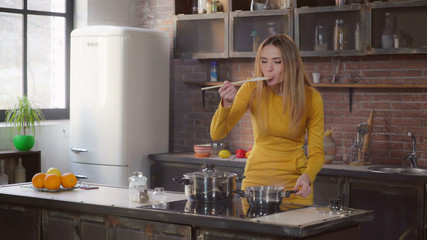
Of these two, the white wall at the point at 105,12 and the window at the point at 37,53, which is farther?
the white wall at the point at 105,12

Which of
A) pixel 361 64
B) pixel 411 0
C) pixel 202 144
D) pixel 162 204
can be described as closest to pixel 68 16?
pixel 202 144

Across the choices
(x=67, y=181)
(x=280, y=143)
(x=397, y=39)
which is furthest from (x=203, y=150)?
(x=280, y=143)

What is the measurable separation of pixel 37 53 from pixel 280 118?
3.47m

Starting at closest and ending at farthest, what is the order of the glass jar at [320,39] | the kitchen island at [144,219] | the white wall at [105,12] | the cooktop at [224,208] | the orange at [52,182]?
1. the kitchen island at [144,219]
2. the cooktop at [224,208]
3. the orange at [52,182]
4. the glass jar at [320,39]
5. the white wall at [105,12]

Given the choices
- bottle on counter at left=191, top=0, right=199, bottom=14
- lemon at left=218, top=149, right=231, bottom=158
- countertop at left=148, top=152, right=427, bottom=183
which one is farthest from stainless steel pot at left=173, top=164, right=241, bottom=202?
bottle on counter at left=191, top=0, right=199, bottom=14

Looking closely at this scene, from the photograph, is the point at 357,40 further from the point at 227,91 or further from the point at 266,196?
the point at 266,196

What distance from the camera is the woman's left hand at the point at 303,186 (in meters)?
3.42

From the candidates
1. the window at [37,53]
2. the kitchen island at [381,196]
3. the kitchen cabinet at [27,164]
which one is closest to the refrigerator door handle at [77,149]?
the kitchen cabinet at [27,164]

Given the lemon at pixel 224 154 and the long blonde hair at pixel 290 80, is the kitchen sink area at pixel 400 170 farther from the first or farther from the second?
the long blonde hair at pixel 290 80

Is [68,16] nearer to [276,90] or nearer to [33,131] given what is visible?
[33,131]

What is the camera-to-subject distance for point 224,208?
319cm

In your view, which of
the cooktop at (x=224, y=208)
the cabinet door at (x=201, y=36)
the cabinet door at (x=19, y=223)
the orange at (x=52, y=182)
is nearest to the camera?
the cooktop at (x=224, y=208)

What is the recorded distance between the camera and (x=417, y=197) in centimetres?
468

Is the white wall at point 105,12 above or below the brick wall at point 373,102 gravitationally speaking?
above
